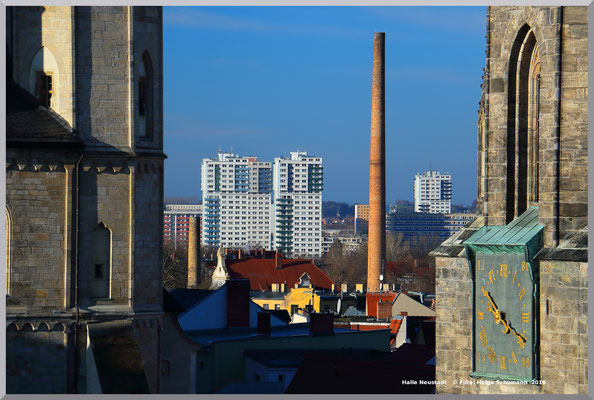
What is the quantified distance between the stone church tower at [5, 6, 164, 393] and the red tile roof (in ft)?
328

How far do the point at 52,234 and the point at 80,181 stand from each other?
1.33 metres

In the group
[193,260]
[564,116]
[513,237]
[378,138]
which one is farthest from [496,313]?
[193,260]

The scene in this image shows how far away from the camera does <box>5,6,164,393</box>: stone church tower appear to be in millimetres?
29766

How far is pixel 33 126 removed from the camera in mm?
30203

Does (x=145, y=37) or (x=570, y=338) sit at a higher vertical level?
(x=145, y=37)

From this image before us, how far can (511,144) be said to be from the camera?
23.1 metres

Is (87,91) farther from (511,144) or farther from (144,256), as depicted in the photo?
(511,144)

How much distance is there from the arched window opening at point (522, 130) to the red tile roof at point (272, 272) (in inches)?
4238

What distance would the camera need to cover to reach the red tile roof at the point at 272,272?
132 metres

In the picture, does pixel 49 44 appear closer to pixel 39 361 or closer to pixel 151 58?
pixel 151 58

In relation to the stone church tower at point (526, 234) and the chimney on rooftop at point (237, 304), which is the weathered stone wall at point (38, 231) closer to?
the stone church tower at point (526, 234)

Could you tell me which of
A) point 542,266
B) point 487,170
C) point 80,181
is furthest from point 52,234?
point 542,266

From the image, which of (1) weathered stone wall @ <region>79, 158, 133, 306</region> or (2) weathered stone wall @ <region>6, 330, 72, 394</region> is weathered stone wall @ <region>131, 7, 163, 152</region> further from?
(2) weathered stone wall @ <region>6, 330, 72, 394</region>

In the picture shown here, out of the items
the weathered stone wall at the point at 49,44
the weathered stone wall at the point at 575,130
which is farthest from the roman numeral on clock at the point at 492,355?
the weathered stone wall at the point at 49,44
